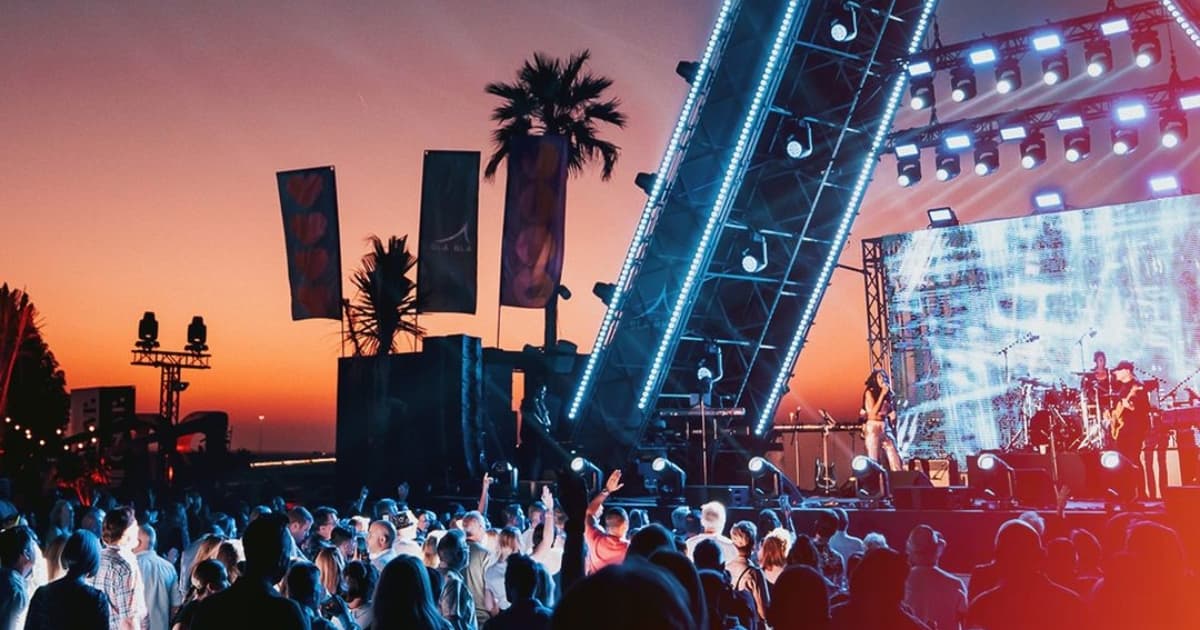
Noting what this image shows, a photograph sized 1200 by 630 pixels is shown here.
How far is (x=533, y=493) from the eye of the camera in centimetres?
1792

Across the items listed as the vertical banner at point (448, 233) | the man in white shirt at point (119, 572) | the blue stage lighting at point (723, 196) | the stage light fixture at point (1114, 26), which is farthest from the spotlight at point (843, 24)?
the man in white shirt at point (119, 572)

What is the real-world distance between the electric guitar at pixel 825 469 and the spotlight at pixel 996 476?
573 cm

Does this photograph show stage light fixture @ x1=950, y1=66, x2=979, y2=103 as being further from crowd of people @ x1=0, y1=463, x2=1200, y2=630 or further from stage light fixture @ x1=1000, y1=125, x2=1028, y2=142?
crowd of people @ x1=0, y1=463, x2=1200, y2=630

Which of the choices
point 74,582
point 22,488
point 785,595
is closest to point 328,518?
point 74,582

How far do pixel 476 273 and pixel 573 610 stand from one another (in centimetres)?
1988

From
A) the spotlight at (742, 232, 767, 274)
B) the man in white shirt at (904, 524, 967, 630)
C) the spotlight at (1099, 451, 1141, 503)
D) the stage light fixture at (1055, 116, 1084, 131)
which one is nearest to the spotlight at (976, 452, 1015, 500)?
the spotlight at (1099, 451, 1141, 503)

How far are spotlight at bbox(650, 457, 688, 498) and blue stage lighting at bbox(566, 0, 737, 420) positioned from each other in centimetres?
208

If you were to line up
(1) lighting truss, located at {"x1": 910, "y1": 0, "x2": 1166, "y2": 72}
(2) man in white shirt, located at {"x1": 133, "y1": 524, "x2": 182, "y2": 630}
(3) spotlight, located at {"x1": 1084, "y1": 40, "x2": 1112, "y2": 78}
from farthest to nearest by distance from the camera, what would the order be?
(3) spotlight, located at {"x1": 1084, "y1": 40, "x2": 1112, "y2": 78} < (1) lighting truss, located at {"x1": 910, "y1": 0, "x2": 1166, "y2": 72} < (2) man in white shirt, located at {"x1": 133, "y1": 524, "x2": 182, "y2": 630}

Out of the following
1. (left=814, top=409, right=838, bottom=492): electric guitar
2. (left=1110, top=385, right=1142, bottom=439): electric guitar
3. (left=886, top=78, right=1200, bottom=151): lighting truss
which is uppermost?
(left=886, top=78, right=1200, bottom=151): lighting truss

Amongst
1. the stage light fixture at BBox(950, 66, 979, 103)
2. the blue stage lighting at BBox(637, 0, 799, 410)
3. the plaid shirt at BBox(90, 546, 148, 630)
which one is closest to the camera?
the plaid shirt at BBox(90, 546, 148, 630)

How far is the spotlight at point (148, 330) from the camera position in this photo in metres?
45.6

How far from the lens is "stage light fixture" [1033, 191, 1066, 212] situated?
21.8 m

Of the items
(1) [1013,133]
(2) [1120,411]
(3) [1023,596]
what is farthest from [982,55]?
(3) [1023,596]

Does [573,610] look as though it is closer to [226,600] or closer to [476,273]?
[226,600]
